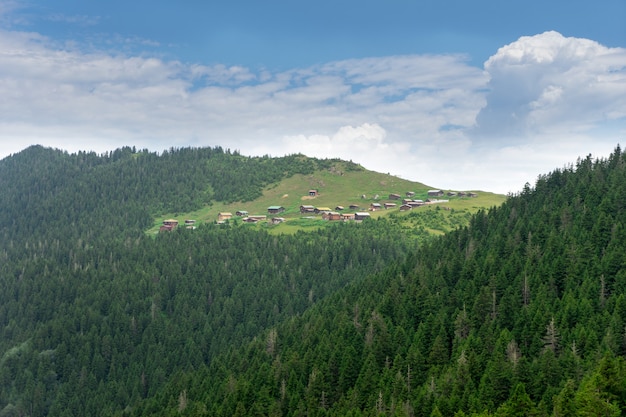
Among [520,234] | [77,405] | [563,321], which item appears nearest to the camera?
[563,321]

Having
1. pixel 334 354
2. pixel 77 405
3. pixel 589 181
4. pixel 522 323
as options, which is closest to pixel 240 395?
pixel 334 354

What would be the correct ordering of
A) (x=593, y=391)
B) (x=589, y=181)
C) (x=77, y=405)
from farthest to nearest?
(x=77, y=405) < (x=589, y=181) < (x=593, y=391)

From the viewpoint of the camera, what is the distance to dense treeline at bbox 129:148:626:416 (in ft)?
289

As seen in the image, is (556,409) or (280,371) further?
(280,371)

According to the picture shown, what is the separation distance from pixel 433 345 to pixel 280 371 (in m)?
32.6

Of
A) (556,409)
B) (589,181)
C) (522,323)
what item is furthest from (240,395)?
(589,181)

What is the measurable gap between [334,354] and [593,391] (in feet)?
201

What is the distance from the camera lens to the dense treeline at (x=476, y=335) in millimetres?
88062

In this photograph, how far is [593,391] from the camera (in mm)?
70375

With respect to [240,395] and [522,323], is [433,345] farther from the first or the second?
[240,395]

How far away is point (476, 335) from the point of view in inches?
4532

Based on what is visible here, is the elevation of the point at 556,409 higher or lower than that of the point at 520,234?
lower

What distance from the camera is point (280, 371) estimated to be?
128625mm

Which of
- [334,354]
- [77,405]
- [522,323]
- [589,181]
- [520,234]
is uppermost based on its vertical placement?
[589,181]
